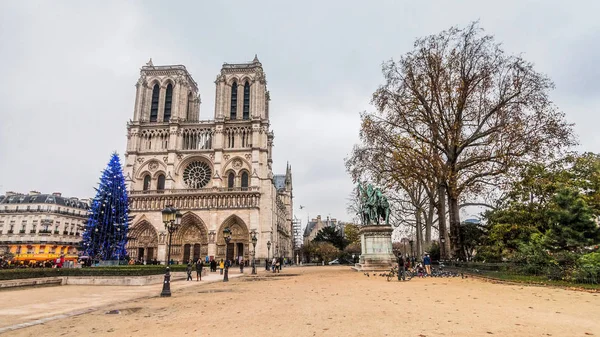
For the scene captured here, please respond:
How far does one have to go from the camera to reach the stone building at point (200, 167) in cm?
4481

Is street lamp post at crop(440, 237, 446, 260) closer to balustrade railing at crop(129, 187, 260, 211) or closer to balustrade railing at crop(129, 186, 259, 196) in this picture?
balustrade railing at crop(129, 187, 260, 211)

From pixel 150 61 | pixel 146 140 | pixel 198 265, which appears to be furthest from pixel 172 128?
pixel 198 265

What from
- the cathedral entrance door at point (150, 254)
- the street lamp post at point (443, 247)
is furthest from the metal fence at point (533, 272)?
the cathedral entrance door at point (150, 254)

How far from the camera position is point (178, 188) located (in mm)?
47281

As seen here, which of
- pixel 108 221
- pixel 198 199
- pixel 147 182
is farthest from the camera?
pixel 147 182

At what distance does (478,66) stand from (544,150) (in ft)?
18.9

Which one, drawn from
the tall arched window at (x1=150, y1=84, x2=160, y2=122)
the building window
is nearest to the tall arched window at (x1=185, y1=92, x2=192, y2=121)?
the tall arched window at (x1=150, y1=84, x2=160, y2=122)

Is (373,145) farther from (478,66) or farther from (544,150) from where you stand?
(544,150)

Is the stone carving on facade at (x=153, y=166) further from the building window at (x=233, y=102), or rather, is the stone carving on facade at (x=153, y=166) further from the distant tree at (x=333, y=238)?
the distant tree at (x=333, y=238)

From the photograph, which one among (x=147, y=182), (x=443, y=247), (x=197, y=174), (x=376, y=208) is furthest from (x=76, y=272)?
(x=147, y=182)

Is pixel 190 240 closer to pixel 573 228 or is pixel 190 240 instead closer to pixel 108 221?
pixel 108 221

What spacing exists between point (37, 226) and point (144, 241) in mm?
17544

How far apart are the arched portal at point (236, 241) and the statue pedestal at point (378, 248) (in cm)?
2268

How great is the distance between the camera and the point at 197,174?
48.5 meters
